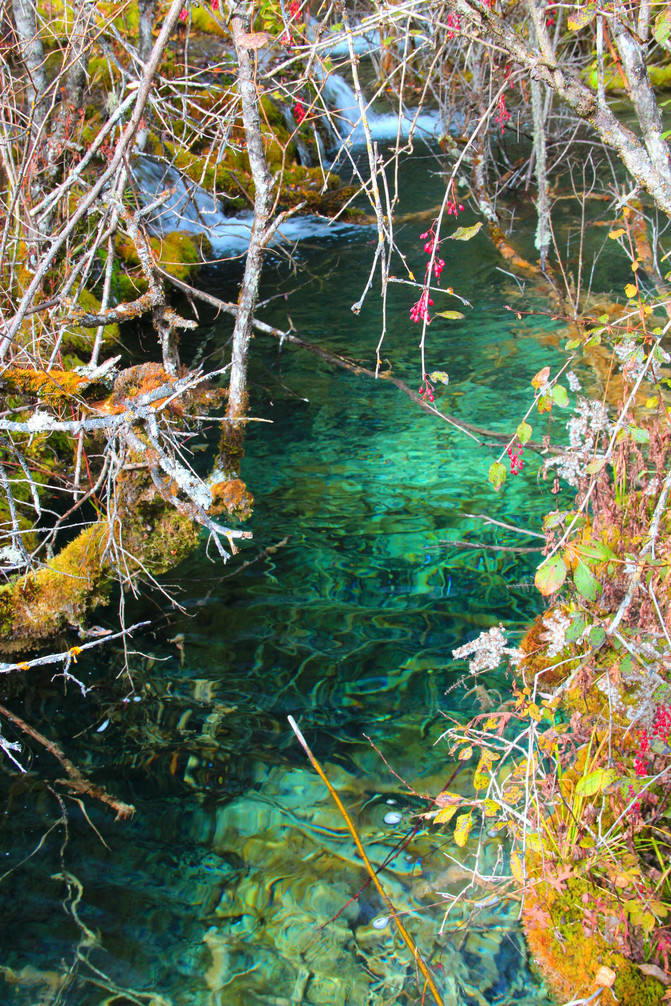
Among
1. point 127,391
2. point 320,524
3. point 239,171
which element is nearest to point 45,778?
point 127,391

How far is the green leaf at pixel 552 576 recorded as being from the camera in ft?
5.85

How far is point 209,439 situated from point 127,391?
2.09 m

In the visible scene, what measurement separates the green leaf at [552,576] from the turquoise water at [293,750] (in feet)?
4.55

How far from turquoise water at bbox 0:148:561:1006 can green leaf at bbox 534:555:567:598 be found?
4.55 ft

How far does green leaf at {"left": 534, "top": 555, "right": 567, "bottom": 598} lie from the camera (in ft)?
5.85

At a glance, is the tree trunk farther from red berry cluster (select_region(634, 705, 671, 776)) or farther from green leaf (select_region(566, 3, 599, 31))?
red berry cluster (select_region(634, 705, 671, 776))

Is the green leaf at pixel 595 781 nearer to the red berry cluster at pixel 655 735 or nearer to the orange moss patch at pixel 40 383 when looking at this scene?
the red berry cluster at pixel 655 735

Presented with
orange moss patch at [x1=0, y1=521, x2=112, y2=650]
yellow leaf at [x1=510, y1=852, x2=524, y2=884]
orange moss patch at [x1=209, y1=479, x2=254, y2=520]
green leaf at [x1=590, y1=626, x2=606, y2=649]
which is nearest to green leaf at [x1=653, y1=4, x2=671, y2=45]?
green leaf at [x1=590, y1=626, x2=606, y2=649]

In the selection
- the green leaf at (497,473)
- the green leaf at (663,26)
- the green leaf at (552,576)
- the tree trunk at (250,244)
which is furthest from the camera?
the tree trunk at (250,244)

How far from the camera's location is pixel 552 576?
1.80m

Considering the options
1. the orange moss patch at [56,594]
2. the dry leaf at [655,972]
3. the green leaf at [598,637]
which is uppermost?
the green leaf at [598,637]

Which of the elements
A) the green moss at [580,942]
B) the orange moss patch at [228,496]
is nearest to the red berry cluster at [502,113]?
the orange moss patch at [228,496]

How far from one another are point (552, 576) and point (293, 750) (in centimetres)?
190

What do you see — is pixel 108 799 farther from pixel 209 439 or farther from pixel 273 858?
pixel 209 439
